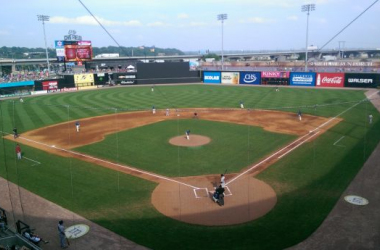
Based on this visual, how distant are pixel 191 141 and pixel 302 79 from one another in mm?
38123

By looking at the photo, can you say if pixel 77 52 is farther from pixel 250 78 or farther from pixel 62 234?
pixel 62 234

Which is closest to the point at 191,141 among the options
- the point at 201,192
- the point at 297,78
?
the point at 201,192

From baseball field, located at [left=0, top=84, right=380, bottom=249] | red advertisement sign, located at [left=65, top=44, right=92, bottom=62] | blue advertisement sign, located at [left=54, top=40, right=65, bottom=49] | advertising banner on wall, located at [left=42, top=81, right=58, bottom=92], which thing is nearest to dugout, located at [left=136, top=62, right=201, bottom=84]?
red advertisement sign, located at [left=65, top=44, right=92, bottom=62]

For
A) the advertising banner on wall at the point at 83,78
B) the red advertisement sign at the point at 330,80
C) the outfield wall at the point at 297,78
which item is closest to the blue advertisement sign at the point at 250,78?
the outfield wall at the point at 297,78

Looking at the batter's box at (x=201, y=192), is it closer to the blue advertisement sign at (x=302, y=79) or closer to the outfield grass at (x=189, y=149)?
the outfield grass at (x=189, y=149)

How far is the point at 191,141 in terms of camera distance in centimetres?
2408

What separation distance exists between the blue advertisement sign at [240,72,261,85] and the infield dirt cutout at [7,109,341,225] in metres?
24.7

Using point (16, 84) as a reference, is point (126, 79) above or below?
above

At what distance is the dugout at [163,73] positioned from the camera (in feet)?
212

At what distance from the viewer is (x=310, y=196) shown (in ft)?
48.3

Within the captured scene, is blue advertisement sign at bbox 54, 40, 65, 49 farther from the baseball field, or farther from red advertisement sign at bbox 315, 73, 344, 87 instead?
red advertisement sign at bbox 315, 73, 344, 87

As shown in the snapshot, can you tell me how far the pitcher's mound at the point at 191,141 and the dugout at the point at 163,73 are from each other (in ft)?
137

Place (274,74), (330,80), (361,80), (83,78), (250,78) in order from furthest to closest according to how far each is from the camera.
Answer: (83,78) < (250,78) < (274,74) < (330,80) < (361,80)

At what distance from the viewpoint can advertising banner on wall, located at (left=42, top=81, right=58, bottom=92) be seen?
184ft
